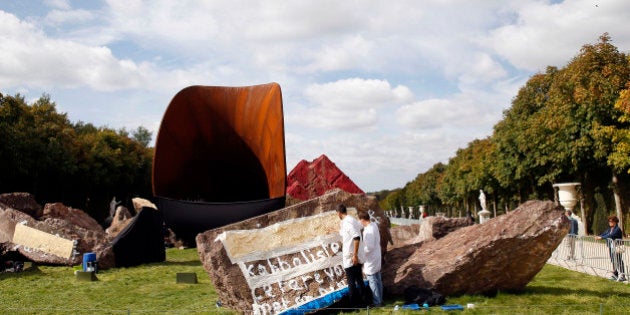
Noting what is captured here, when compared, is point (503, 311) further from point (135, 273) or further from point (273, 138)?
point (273, 138)

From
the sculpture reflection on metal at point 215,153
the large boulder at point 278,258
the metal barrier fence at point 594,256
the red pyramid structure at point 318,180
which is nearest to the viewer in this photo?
the large boulder at point 278,258

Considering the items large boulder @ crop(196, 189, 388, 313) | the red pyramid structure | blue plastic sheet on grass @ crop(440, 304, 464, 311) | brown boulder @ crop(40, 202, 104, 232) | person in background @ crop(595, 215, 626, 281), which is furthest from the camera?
the red pyramid structure

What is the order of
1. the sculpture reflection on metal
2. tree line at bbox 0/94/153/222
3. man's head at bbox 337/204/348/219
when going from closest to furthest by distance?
man's head at bbox 337/204/348/219, the sculpture reflection on metal, tree line at bbox 0/94/153/222

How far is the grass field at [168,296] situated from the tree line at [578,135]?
13.1m

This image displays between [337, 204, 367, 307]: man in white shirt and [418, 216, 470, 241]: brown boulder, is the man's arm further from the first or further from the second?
[418, 216, 470, 241]: brown boulder

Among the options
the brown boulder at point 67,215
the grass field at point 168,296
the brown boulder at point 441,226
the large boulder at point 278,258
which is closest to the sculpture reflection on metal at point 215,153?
the brown boulder at point 67,215

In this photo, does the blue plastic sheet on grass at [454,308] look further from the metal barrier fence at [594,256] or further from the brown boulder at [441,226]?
the metal barrier fence at [594,256]

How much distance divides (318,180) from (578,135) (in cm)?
1197

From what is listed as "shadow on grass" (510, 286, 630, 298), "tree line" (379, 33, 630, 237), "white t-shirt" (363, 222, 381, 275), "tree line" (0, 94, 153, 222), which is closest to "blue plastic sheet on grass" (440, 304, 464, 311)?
"white t-shirt" (363, 222, 381, 275)

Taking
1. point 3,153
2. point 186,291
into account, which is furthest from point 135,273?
point 3,153

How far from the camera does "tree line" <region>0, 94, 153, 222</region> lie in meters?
29.5

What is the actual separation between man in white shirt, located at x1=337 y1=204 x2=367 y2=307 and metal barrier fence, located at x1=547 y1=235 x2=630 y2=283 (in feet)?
18.1

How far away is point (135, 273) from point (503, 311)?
885cm

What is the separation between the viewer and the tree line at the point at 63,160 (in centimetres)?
2955
